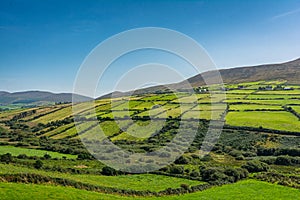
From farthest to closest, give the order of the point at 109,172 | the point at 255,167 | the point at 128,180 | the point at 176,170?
the point at 255,167 < the point at 176,170 < the point at 109,172 < the point at 128,180

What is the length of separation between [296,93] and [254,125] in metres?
41.5

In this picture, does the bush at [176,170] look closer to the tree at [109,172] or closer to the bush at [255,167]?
the tree at [109,172]

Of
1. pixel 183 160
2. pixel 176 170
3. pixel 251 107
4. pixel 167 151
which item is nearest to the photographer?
pixel 176 170

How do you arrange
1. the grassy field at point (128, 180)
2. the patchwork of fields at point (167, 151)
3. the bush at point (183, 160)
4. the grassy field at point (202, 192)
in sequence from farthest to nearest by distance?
the bush at point (183, 160) → the grassy field at point (128, 180) → the patchwork of fields at point (167, 151) → the grassy field at point (202, 192)

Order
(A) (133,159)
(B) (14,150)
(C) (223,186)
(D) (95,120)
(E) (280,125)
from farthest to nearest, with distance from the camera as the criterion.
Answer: (D) (95,120) < (E) (280,125) < (B) (14,150) < (A) (133,159) < (C) (223,186)

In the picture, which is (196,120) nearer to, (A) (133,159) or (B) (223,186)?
(A) (133,159)

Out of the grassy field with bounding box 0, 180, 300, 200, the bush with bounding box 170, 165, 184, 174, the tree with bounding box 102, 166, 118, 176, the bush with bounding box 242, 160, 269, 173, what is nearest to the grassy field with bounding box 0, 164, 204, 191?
the tree with bounding box 102, 166, 118, 176

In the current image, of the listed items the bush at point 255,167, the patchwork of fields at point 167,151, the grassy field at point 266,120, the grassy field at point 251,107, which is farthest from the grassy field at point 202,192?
the grassy field at point 251,107

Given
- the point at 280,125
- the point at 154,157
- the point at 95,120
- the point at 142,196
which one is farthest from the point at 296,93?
the point at 142,196

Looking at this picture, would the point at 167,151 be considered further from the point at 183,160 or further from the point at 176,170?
the point at 176,170

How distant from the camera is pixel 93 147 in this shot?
59.8 metres

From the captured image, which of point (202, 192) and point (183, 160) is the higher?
point (183, 160)

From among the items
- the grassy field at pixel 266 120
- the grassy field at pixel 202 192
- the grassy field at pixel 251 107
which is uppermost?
the grassy field at pixel 251 107

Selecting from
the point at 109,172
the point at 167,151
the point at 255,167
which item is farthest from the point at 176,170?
the point at 167,151
